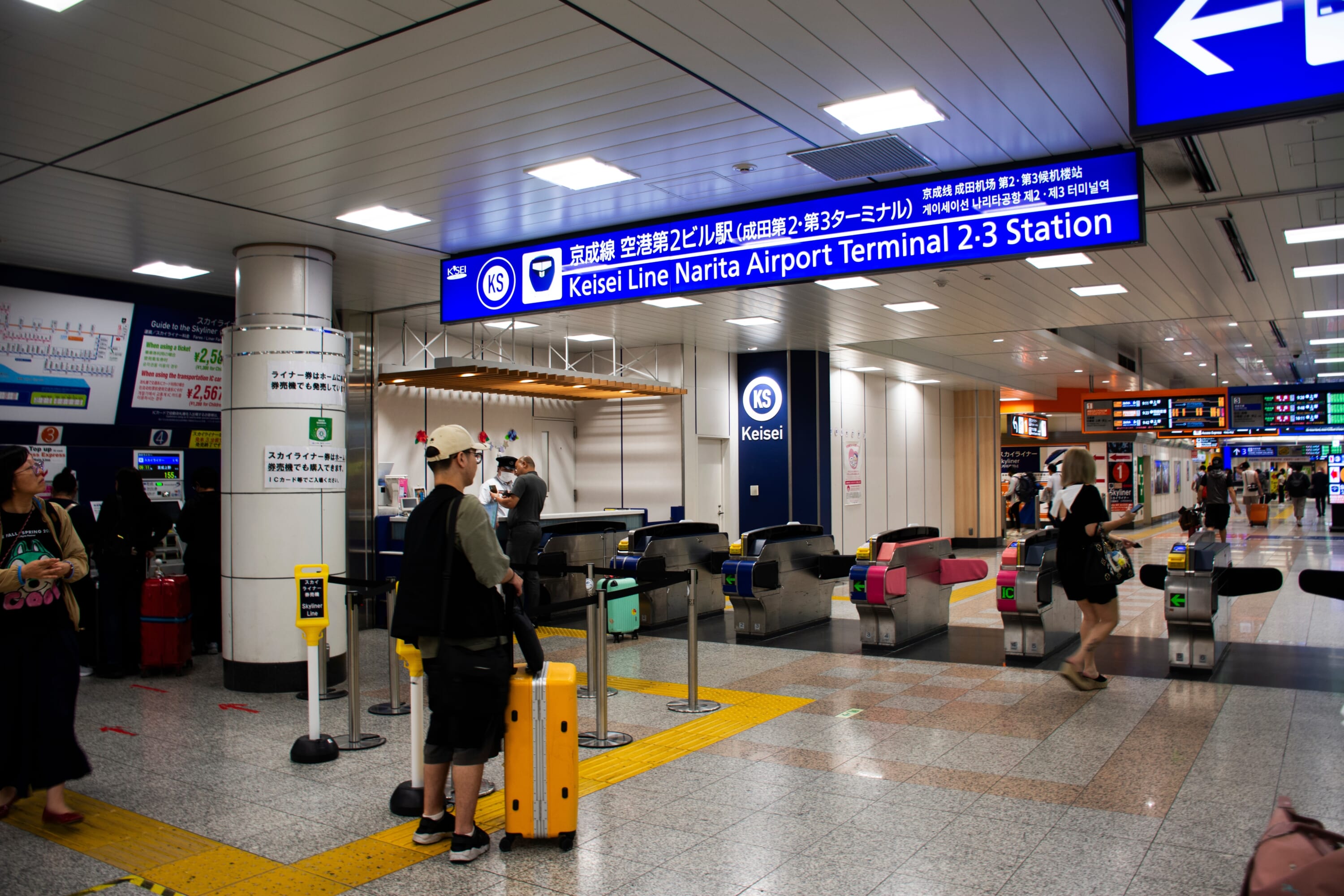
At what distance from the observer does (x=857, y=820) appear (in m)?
4.26

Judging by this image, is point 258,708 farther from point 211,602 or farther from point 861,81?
point 861,81

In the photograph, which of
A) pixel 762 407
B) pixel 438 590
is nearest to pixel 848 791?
pixel 438 590

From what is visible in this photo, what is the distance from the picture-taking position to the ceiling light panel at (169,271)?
808cm

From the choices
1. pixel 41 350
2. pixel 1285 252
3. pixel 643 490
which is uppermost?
pixel 1285 252

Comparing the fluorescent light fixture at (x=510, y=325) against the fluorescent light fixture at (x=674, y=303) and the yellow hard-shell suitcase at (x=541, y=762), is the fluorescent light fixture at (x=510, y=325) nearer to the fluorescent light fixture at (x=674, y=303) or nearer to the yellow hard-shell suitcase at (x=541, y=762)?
the fluorescent light fixture at (x=674, y=303)

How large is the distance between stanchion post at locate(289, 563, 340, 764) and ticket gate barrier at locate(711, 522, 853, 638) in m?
4.57

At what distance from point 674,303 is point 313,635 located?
5935 millimetres

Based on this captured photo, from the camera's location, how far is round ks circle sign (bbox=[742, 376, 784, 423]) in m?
14.7

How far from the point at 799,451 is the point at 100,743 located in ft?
35.2

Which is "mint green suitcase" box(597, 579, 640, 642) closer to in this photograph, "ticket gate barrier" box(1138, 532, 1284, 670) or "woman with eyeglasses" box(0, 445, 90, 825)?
"ticket gate barrier" box(1138, 532, 1284, 670)

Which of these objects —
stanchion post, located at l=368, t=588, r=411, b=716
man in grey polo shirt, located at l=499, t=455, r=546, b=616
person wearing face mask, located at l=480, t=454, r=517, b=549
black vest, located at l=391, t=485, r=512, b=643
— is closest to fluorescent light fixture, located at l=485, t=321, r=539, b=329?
person wearing face mask, located at l=480, t=454, r=517, b=549

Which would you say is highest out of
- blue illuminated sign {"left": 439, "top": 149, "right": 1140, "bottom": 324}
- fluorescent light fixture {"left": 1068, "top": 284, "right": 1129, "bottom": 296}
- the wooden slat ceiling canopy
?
fluorescent light fixture {"left": 1068, "top": 284, "right": 1129, "bottom": 296}

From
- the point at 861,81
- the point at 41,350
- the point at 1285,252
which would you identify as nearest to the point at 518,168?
the point at 861,81

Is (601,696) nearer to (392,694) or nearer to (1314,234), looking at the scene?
(392,694)
